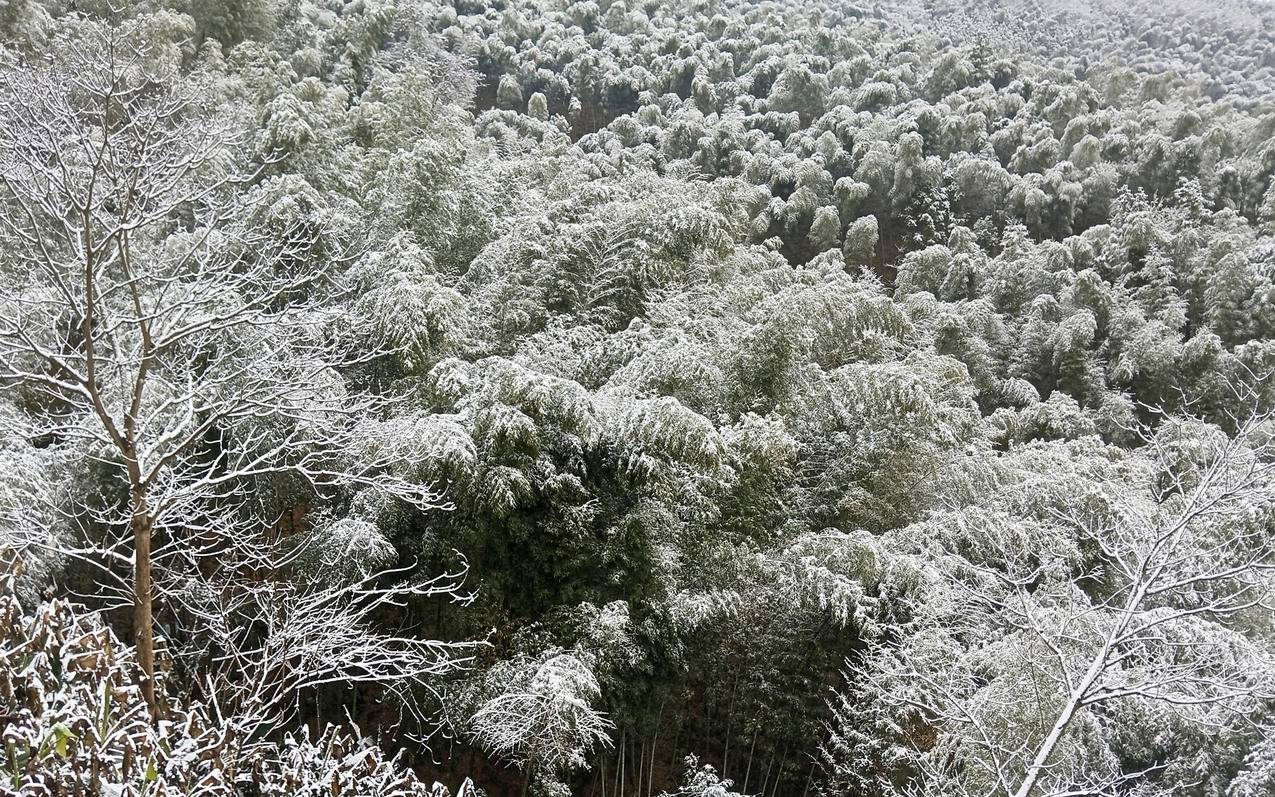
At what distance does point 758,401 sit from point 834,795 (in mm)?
3006

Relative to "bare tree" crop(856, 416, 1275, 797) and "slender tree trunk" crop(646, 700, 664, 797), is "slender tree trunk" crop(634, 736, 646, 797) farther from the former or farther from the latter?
"bare tree" crop(856, 416, 1275, 797)

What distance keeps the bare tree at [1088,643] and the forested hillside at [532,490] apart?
0.05 m

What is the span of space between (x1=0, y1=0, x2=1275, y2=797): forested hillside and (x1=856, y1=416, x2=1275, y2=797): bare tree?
0.05 metres

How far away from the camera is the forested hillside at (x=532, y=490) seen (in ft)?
8.91

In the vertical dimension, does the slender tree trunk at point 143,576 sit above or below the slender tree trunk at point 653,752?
above

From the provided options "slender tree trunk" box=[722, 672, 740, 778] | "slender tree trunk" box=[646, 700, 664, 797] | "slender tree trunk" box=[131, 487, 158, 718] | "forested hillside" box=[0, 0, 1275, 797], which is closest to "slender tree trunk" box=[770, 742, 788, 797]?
"forested hillside" box=[0, 0, 1275, 797]

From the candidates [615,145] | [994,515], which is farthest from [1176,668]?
[615,145]

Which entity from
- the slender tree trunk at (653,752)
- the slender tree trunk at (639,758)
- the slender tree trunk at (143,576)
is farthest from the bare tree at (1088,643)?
the slender tree trunk at (143,576)

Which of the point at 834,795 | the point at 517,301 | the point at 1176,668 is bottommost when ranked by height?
the point at 834,795

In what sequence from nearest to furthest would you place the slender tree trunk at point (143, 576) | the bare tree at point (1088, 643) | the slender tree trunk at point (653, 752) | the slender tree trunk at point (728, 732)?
the slender tree trunk at point (143, 576)
the bare tree at point (1088, 643)
the slender tree trunk at point (653, 752)
the slender tree trunk at point (728, 732)

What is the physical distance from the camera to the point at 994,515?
18.5ft

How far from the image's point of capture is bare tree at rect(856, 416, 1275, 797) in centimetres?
301

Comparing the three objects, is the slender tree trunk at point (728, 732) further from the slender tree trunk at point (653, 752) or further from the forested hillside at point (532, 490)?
the slender tree trunk at point (653, 752)

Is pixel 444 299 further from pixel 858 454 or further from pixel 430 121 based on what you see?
pixel 430 121
